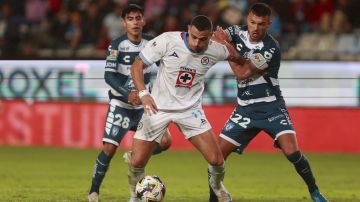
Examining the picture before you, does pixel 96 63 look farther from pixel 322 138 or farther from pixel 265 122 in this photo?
pixel 265 122

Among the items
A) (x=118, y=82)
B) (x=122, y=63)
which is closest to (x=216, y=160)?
(x=118, y=82)

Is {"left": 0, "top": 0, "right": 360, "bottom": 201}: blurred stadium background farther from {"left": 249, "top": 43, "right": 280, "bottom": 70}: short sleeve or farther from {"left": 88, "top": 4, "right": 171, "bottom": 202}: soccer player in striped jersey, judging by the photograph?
{"left": 249, "top": 43, "right": 280, "bottom": 70}: short sleeve

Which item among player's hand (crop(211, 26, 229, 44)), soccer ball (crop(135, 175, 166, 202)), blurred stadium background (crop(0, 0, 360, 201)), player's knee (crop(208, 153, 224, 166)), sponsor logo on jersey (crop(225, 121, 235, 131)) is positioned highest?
player's hand (crop(211, 26, 229, 44))

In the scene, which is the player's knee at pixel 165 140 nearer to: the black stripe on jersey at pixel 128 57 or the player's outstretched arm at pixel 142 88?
the black stripe on jersey at pixel 128 57

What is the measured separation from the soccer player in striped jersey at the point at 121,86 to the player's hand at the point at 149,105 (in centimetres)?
112

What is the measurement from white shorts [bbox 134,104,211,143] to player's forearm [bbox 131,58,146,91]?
15.7 inches

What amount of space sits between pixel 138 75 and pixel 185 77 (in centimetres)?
48

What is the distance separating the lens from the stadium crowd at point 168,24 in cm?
1769

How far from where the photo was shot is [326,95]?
1602 centimetres

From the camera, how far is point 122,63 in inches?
394

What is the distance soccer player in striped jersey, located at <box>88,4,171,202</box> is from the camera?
9.80 m

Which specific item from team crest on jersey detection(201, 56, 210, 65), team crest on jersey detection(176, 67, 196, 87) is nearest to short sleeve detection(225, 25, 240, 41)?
team crest on jersey detection(201, 56, 210, 65)

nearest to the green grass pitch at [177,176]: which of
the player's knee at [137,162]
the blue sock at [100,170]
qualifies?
the blue sock at [100,170]

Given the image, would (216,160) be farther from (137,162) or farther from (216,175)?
(137,162)
